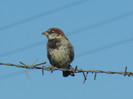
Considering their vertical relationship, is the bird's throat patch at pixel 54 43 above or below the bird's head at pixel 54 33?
below

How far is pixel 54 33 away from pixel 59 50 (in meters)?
0.58

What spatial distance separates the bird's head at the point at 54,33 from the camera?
26.4 ft

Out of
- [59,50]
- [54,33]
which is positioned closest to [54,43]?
[59,50]

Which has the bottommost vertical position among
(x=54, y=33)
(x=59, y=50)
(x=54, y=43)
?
(x=59, y=50)

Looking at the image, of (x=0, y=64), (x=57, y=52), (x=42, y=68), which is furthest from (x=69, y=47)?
(x=0, y=64)

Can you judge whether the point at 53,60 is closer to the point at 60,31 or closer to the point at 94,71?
the point at 60,31

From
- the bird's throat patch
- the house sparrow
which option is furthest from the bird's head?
the bird's throat patch

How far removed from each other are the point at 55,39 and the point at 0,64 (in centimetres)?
332

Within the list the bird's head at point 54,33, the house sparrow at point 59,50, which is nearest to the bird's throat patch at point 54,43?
the house sparrow at point 59,50

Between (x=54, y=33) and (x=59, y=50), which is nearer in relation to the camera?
Answer: (x=59, y=50)

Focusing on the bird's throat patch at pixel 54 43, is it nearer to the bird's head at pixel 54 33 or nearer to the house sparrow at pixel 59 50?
the house sparrow at pixel 59 50

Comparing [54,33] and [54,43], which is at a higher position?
[54,33]

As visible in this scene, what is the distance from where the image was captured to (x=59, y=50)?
7.73m

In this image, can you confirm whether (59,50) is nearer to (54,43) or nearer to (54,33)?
(54,43)
